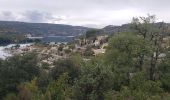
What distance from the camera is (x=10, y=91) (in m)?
53.7

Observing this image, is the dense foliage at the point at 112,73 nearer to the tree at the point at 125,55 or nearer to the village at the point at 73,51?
the tree at the point at 125,55

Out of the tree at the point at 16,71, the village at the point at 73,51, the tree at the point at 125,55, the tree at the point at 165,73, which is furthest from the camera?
the village at the point at 73,51

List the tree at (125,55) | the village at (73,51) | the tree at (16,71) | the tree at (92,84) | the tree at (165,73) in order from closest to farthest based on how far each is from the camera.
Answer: the tree at (92,84)
the tree at (125,55)
the tree at (165,73)
the tree at (16,71)
the village at (73,51)

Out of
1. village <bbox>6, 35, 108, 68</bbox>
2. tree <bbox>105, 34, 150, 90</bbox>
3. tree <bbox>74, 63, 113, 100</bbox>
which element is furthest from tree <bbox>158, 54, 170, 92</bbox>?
village <bbox>6, 35, 108, 68</bbox>

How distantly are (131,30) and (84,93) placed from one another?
66.1 ft

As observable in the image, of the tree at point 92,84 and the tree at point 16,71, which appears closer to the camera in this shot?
the tree at point 92,84

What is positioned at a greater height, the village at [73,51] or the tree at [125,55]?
the tree at [125,55]

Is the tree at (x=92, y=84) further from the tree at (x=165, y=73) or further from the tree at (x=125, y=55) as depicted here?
the tree at (x=165, y=73)

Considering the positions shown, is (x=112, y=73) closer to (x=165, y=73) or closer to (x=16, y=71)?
(x=165, y=73)

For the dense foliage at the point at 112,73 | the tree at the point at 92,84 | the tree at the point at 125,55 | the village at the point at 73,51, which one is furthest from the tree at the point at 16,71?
the tree at the point at 92,84

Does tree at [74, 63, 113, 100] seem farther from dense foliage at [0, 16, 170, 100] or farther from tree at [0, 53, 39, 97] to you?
tree at [0, 53, 39, 97]

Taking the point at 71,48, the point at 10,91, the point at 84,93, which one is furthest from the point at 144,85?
the point at 71,48

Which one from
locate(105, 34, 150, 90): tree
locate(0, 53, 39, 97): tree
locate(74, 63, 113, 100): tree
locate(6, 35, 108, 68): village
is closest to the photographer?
locate(74, 63, 113, 100): tree

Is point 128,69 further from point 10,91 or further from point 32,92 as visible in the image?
point 10,91
